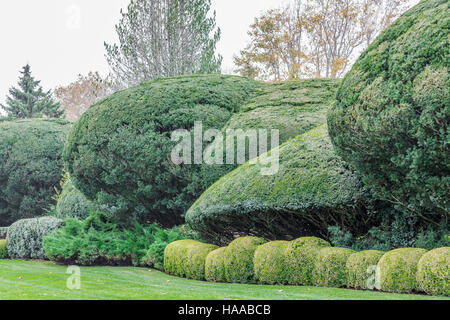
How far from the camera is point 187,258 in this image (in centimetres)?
855

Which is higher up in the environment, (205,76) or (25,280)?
(205,76)

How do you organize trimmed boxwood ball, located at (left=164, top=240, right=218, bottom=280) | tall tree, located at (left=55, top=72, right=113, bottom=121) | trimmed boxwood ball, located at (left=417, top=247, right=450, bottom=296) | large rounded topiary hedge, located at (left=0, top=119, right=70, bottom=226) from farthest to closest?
tall tree, located at (left=55, top=72, right=113, bottom=121), large rounded topiary hedge, located at (left=0, top=119, right=70, bottom=226), trimmed boxwood ball, located at (left=164, top=240, right=218, bottom=280), trimmed boxwood ball, located at (left=417, top=247, right=450, bottom=296)

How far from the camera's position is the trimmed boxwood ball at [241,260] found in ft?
24.4

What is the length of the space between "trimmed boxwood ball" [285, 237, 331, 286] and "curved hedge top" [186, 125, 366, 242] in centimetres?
58

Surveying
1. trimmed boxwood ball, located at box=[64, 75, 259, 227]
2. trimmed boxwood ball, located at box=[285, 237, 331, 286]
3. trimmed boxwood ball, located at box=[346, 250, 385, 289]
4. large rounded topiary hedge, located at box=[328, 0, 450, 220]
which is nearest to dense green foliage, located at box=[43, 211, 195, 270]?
trimmed boxwood ball, located at box=[64, 75, 259, 227]

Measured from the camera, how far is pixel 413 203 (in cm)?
611

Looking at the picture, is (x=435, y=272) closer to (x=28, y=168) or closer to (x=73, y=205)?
(x=73, y=205)

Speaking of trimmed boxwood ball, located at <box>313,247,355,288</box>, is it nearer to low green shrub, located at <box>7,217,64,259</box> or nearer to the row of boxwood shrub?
the row of boxwood shrub

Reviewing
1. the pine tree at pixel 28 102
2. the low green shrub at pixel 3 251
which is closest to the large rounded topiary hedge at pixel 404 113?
the low green shrub at pixel 3 251

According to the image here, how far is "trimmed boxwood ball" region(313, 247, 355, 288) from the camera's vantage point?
629cm

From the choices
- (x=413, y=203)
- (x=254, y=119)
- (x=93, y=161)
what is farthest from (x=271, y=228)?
(x=93, y=161)

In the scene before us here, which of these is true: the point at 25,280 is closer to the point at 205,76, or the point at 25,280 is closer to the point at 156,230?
the point at 156,230

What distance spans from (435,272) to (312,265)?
189cm

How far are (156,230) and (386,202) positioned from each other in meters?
6.14
